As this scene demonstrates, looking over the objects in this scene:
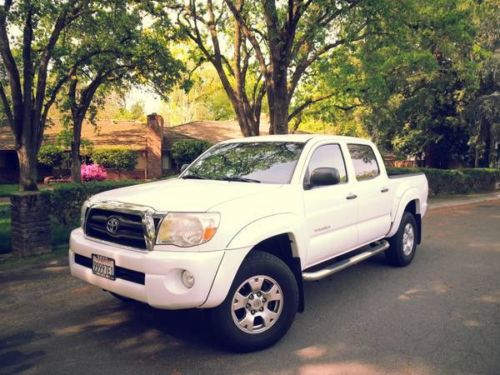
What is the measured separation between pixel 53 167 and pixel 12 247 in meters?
25.6

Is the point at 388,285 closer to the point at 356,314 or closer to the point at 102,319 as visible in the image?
the point at 356,314

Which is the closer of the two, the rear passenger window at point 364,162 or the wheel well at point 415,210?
the rear passenger window at point 364,162

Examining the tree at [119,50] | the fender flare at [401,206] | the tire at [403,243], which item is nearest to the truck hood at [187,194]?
the fender flare at [401,206]

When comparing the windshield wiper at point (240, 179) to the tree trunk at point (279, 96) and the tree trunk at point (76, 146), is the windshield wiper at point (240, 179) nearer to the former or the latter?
the tree trunk at point (279, 96)

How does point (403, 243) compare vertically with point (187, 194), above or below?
below

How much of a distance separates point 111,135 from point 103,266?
32211mm

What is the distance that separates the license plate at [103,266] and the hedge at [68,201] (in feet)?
15.3

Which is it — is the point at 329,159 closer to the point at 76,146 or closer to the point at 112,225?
the point at 112,225

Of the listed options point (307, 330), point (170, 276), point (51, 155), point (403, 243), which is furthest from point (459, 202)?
point (51, 155)

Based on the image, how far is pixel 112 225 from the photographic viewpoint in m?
3.78

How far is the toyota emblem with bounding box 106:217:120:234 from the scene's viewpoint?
3.74 m

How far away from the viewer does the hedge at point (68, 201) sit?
816cm

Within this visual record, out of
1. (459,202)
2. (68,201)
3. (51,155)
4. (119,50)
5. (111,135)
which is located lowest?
(459,202)

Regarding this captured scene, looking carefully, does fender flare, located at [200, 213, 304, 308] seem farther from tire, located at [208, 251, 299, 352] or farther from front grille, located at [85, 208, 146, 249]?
front grille, located at [85, 208, 146, 249]
